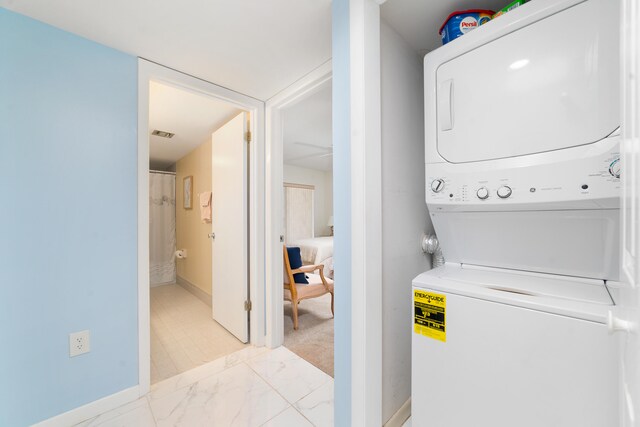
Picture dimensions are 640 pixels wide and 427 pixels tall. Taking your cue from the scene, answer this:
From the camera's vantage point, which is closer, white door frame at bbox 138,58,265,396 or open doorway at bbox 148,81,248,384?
white door frame at bbox 138,58,265,396

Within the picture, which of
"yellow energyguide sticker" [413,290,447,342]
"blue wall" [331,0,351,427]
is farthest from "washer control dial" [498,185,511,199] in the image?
"blue wall" [331,0,351,427]

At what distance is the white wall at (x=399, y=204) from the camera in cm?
120

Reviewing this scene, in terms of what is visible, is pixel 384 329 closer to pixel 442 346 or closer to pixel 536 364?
pixel 442 346

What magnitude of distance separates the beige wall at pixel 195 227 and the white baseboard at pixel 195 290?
0.04 metres

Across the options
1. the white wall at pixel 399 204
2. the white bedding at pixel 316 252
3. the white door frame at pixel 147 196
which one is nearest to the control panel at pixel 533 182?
the white wall at pixel 399 204

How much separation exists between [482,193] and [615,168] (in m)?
0.34

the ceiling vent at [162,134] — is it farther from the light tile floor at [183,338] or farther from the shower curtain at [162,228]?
the light tile floor at [183,338]

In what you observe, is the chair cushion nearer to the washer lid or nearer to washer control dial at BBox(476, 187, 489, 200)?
the washer lid

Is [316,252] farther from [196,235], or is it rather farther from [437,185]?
[437,185]

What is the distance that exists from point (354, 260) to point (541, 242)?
0.72 meters

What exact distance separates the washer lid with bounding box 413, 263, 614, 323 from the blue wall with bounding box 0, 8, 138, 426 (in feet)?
5.72

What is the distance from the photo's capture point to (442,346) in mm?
940

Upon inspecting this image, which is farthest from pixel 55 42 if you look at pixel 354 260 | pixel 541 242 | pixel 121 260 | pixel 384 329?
pixel 541 242

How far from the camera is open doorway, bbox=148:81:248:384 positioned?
214cm
